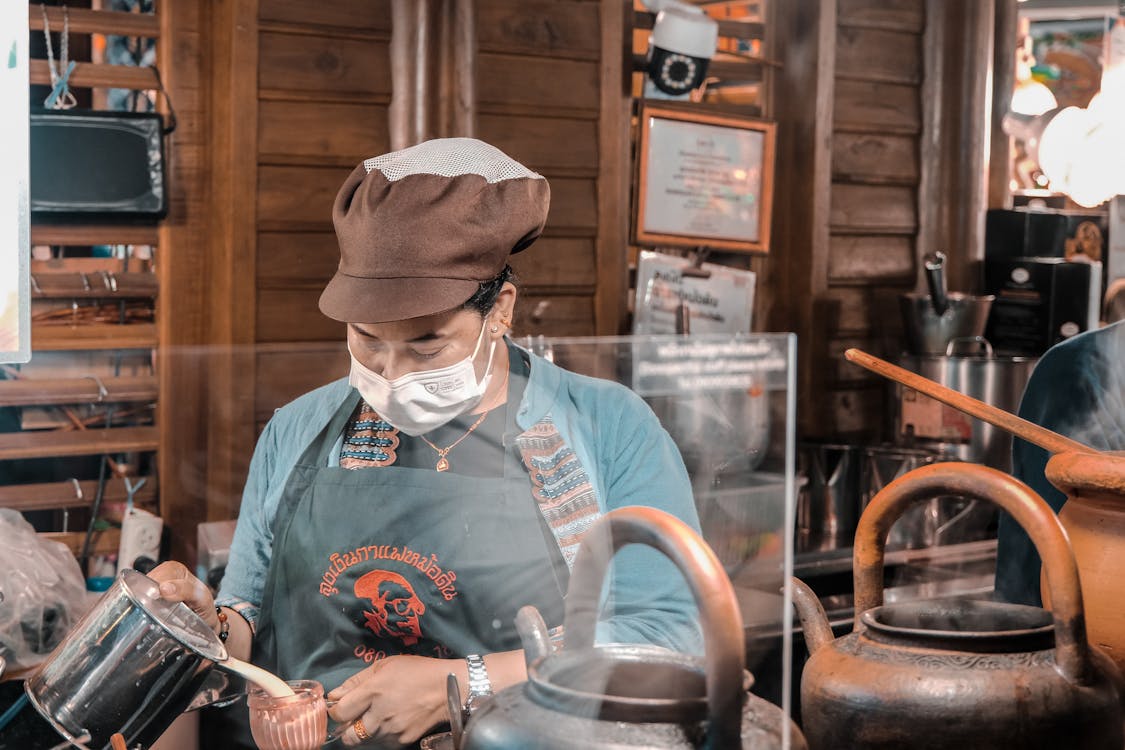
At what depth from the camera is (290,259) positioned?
10.7 ft

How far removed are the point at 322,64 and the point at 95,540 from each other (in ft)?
4.26

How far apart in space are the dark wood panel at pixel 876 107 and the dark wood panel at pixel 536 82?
100 centimetres

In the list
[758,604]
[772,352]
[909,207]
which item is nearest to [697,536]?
[758,604]

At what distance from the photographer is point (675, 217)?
3807mm

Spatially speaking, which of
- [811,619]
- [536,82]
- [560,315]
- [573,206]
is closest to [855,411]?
[560,315]

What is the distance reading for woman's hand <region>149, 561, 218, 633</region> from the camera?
1.29 metres

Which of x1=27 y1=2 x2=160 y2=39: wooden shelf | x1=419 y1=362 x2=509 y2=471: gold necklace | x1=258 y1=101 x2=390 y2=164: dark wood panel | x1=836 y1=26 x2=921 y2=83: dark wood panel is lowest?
x1=419 y1=362 x2=509 y2=471: gold necklace

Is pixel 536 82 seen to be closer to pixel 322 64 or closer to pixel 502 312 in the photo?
pixel 322 64

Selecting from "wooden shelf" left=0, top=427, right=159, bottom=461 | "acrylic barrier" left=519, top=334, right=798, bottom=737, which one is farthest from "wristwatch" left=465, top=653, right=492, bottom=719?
"wooden shelf" left=0, top=427, right=159, bottom=461

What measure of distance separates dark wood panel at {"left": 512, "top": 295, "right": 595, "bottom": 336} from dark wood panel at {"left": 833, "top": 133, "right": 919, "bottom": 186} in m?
1.11

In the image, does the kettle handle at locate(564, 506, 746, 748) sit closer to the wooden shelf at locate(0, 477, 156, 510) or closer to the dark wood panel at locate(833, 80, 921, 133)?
the wooden shelf at locate(0, 477, 156, 510)

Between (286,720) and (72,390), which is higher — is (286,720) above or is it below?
below

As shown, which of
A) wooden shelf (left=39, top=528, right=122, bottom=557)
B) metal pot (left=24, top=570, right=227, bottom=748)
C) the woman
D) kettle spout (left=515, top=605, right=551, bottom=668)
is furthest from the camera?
wooden shelf (left=39, top=528, right=122, bottom=557)

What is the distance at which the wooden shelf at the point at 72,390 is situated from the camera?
2.72 m
